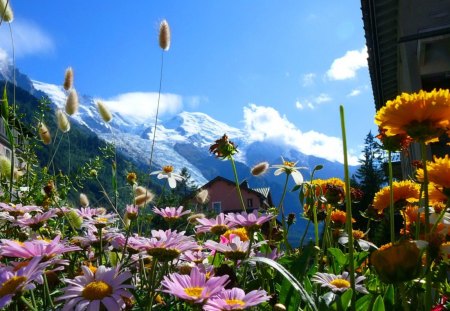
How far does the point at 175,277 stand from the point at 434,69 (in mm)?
7425

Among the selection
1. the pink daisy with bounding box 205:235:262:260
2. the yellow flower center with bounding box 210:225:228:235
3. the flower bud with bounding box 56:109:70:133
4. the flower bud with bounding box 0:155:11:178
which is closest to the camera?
the pink daisy with bounding box 205:235:262:260

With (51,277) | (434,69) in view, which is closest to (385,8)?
(434,69)

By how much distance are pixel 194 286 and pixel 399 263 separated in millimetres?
368

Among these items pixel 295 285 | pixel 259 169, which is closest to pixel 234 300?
pixel 295 285

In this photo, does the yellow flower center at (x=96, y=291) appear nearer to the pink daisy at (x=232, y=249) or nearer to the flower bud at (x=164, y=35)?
the pink daisy at (x=232, y=249)

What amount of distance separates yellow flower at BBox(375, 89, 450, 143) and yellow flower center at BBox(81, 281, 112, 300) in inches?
27.0

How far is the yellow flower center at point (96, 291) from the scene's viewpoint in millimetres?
876

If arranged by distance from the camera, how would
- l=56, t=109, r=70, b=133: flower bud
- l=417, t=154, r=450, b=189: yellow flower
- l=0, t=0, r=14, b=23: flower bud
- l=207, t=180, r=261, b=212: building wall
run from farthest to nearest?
1. l=207, t=180, r=261, b=212: building wall
2. l=56, t=109, r=70, b=133: flower bud
3. l=0, t=0, r=14, b=23: flower bud
4. l=417, t=154, r=450, b=189: yellow flower

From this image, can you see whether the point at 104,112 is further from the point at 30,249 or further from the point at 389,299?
the point at 389,299

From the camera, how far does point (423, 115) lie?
1012mm

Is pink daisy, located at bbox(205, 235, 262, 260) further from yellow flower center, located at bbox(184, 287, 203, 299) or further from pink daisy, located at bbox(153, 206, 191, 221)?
pink daisy, located at bbox(153, 206, 191, 221)

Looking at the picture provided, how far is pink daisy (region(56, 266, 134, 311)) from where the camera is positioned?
846 mm

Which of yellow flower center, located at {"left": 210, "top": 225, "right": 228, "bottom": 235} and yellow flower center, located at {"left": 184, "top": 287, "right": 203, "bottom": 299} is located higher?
yellow flower center, located at {"left": 210, "top": 225, "right": 228, "bottom": 235}

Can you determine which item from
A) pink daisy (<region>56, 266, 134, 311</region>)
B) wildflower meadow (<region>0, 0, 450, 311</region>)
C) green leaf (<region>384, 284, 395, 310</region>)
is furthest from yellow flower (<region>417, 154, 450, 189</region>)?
pink daisy (<region>56, 266, 134, 311</region>)
